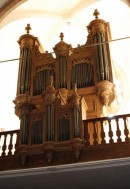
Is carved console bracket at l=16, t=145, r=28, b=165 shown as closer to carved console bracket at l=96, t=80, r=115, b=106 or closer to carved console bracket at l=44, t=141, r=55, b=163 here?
carved console bracket at l=44, t=141, r=55, b=163

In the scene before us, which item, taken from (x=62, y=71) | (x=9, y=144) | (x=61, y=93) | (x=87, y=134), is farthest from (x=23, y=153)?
(x=62, y=71)

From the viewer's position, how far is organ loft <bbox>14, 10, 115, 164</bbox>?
780 cm

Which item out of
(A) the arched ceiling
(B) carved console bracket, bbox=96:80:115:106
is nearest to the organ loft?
(B) carved console bracket, bbox=96:80:115:106

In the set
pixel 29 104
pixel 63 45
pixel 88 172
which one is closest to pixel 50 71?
pixel 63 45

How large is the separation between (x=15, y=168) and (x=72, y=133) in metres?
1.48

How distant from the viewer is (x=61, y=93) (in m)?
9.20

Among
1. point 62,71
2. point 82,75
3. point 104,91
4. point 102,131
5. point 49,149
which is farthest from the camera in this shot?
point 62,71

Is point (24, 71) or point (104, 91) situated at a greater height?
point (24, 71)

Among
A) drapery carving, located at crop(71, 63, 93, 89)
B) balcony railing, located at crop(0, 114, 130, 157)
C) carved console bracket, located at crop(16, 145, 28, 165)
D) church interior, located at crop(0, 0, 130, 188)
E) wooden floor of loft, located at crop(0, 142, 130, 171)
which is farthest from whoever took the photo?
drapery carving, located at crop(71, 63, 93, 89)

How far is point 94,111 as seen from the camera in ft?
29.6

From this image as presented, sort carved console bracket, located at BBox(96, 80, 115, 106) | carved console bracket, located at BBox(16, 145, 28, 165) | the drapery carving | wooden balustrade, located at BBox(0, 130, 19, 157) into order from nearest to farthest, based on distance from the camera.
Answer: carved console bracket, located at BBox(16, 145, 28, 165) → wooden balustrade, located at BBox(0, 130, 19, 157) → carved console bracket, located at BBox(96, 80, 115, 106) → the drapery carving

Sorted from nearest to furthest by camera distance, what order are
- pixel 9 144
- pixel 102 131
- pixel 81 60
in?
pixel 102 131 < pixel 9 144 < pixel 81 60

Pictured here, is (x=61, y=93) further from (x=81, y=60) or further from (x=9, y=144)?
(x=9, y=144)

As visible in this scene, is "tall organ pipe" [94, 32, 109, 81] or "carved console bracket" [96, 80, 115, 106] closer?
"carved console bracket" [96, 80, 115, 106]
